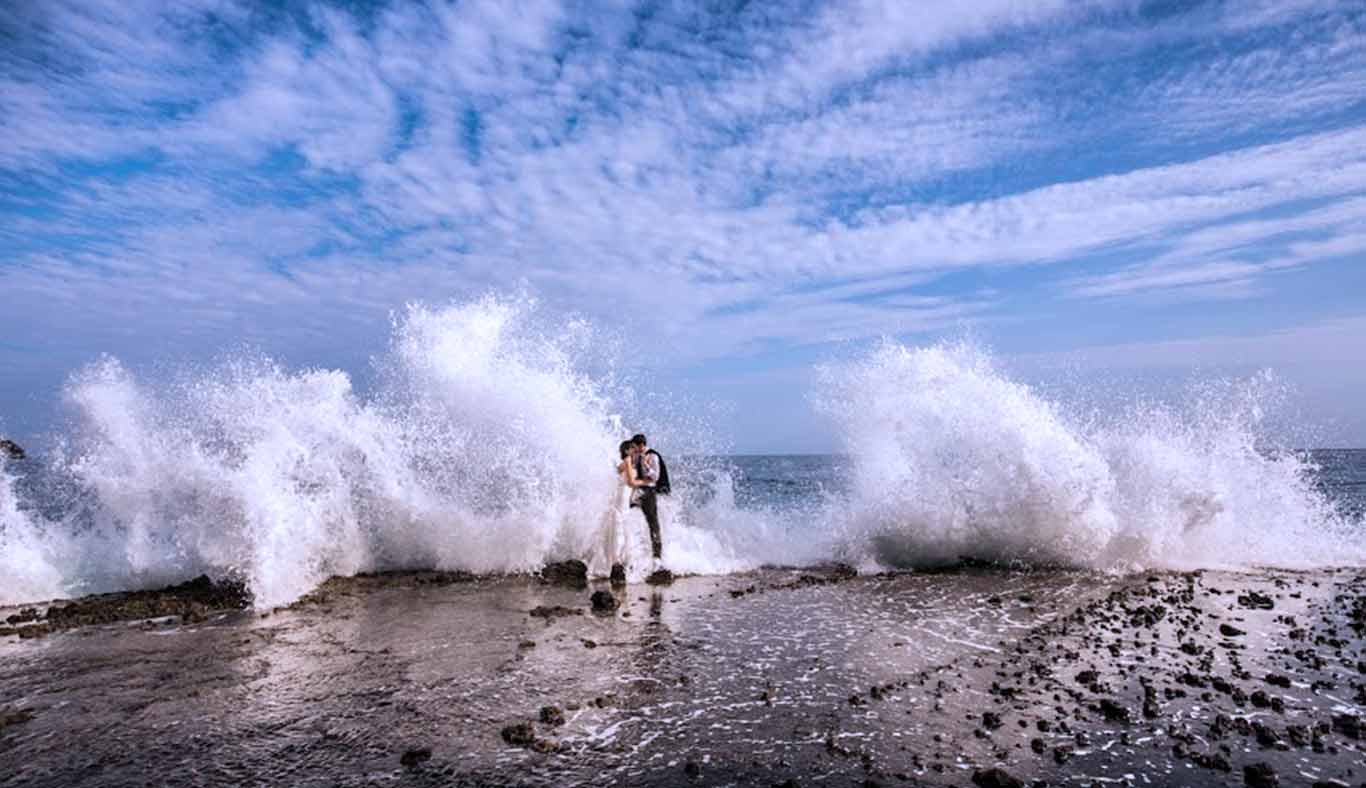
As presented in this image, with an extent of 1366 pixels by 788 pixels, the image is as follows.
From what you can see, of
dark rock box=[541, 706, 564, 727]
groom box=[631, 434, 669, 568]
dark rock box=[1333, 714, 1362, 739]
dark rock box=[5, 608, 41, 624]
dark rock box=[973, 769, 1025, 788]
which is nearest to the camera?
dark rock box=[973, 769, 1025, 788]

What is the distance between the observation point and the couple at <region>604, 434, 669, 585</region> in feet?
43.1

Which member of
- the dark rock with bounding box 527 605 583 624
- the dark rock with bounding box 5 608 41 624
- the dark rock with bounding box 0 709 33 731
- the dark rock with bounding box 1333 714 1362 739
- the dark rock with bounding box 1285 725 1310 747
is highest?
the dark rock with bounding box 5 608 41 624

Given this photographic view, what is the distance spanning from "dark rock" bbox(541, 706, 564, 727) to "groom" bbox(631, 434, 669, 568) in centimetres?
714

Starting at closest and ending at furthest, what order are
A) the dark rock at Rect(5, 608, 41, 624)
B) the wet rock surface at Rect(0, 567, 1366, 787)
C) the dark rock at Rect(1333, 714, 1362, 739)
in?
the wet rock surface at Rect(0, 567, 1366, 787)
the dark rock at Rect(1333, 714, 1362, 739)
the dark rock at Rect(5, 608, 41, 624)

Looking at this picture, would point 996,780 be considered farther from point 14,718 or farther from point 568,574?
point 568,574

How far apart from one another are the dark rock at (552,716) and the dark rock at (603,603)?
4.17 metres

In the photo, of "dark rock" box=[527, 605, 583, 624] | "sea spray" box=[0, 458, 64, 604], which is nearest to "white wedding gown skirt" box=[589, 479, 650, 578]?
"dark rock" box=[527, 605, 583, 624]

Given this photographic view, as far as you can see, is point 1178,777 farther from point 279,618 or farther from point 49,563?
point 49,563

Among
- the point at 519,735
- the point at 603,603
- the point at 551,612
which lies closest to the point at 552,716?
the point at 519,735

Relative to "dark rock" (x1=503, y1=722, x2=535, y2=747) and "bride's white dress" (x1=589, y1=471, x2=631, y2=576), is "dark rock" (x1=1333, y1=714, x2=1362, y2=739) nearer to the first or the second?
"dark rock" (x1=503, y1=722, x2=535, y2=747)

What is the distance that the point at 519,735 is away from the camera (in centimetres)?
561

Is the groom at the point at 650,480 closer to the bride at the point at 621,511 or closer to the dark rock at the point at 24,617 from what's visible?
the bride at the point at 621,511

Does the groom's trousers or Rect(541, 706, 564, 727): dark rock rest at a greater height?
the groom's trousers

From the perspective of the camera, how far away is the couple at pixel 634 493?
13.1 metres
